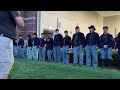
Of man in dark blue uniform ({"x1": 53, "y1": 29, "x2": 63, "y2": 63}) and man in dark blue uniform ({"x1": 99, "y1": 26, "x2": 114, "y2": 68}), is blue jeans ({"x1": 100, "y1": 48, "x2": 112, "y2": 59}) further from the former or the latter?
man in dark blue uniform ({"x1": 53, "y1": 29, "x2": 63, "y2": 63})

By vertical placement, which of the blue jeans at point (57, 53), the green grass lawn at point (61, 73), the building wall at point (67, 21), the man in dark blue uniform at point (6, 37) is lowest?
the green grass lawn at point (61, 73)

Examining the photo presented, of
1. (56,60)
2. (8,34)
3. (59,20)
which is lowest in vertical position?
(56,60)

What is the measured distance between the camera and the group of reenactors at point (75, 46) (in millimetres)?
5309

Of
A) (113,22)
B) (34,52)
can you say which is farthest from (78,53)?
(113,22)

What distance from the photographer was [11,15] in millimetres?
1021

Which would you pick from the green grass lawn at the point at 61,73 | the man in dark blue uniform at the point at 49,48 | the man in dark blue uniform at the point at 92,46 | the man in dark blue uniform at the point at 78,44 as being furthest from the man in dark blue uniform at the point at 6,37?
the man in dark blue uniform at the point at 49,48

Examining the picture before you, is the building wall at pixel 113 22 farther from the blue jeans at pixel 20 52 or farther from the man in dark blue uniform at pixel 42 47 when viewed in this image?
the blue jeans at pixel 20 52

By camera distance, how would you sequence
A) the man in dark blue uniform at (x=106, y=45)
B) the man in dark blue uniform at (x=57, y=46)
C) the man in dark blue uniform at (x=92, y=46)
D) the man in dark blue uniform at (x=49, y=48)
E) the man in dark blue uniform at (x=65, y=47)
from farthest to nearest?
the man in dark blue uniform at (x=49, y=48)
the man in dark blue uniform at (x=57, y=46)
the man in dark blue uniform at (x=65, y=47)
the man in dark blue uniform at (x=92, y=46)
the man in dark blue uniform at (x=106, y=45)

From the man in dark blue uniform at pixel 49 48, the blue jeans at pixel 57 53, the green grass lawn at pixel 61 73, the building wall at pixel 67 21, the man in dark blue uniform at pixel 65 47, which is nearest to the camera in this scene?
the green grass lawn at pixel 61 73

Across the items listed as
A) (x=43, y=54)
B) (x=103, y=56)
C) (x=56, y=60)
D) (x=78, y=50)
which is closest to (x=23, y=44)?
(x=43, y=54)

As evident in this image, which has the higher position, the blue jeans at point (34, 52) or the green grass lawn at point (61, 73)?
the blue jeans at point (34, 52)

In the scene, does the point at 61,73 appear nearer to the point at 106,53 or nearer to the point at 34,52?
the point at 106,53
